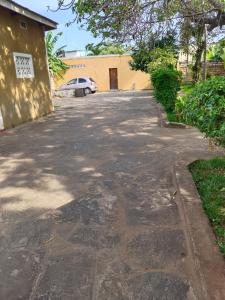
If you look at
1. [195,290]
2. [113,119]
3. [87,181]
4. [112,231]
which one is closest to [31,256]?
[112,231]

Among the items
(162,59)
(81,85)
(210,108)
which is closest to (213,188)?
(210,108)

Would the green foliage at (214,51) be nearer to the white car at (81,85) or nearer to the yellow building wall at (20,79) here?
the yellow building wall at (20,79)

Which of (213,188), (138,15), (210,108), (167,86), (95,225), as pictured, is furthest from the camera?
(167,86)

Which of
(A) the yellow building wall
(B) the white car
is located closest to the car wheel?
(B) the white car

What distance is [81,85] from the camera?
25.8 metres

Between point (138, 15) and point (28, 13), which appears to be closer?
point (138, 15)

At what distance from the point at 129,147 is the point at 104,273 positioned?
454cm

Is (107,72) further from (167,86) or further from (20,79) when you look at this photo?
(167,86)

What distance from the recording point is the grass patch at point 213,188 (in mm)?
3364

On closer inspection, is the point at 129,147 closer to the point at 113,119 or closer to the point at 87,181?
the point at 87,181

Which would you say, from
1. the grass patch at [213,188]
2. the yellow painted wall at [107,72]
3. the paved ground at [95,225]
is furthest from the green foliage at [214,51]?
the yellow painted wall at [107,72]

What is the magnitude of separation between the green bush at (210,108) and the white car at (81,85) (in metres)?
22.3

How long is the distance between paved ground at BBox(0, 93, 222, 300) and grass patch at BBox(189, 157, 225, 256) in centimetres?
35

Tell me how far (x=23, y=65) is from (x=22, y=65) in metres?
0.09
